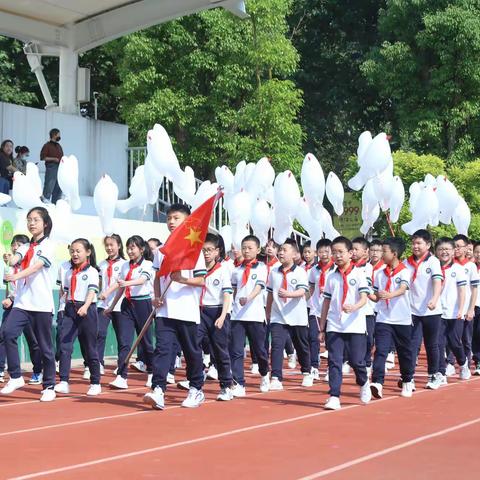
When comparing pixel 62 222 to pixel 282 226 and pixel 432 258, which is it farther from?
pixel 432 258

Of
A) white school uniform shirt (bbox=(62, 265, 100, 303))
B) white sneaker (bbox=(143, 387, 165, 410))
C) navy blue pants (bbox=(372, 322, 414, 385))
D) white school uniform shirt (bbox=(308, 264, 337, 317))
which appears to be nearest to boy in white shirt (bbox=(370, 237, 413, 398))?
navy blue pants (bbox=(372, 322, 414, 385))

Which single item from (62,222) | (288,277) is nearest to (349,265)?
(288,277)

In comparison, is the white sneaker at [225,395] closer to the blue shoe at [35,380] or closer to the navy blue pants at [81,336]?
the navy blue pants at [81,336]

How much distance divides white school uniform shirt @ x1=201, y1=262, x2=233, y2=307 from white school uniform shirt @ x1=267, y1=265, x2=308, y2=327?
1.14 meters

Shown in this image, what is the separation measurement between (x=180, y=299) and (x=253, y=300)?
244 centimetres

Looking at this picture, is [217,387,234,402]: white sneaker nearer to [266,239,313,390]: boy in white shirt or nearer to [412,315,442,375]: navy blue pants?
[266,239,313,390]: boy in white shirt

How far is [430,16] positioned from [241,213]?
18262mm

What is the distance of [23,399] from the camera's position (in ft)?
40.6

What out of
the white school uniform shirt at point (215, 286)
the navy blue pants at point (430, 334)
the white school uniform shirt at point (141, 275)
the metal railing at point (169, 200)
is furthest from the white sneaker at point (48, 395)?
the metal railing at point (169, 200)

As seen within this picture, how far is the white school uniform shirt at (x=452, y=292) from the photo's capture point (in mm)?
15289

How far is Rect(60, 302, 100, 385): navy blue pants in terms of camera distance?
12.9 meters

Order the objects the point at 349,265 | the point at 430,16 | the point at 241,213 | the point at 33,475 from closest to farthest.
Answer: the point at 33,475 < the point at 349,265 < the point at 241,213 < the point at 430,16

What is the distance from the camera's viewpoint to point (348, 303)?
38.8 feet

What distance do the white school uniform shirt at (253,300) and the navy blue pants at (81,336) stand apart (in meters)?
1.69
